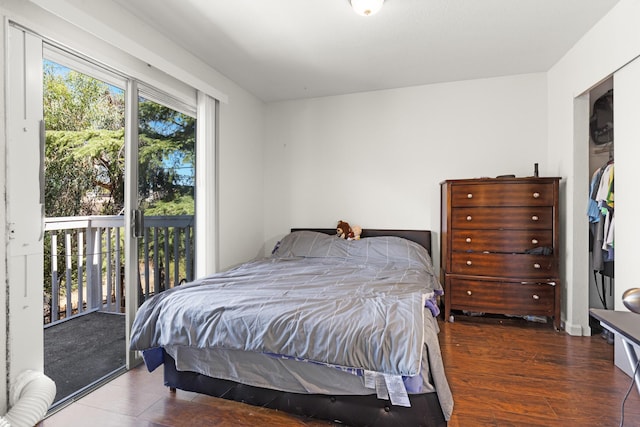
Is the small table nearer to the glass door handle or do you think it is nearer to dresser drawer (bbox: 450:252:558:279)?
dresser drawer (bbox: 450:252:558:279)

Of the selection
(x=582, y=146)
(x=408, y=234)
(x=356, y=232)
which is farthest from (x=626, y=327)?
(x=356, y=232)

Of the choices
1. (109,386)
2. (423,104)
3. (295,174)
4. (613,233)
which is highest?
(423,104)

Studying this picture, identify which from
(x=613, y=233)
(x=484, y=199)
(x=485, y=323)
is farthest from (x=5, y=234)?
(x=613, y=233)

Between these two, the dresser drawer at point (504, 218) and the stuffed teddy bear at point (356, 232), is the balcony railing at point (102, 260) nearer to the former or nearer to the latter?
the stuffed teddy bear at point (356, 232)

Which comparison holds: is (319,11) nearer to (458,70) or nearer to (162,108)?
(162,108)

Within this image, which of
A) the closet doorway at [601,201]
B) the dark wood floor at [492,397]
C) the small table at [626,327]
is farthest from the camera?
the closet doorway at [601,201]

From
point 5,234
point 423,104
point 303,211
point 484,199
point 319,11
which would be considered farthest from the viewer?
point 303,211

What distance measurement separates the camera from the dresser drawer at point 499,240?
280 centimetres

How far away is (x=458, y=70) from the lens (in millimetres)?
3096

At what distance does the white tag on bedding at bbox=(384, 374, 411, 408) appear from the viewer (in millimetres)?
1376

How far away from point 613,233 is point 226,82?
3.52 metres

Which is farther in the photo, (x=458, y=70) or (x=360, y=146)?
(x=360, y=146)

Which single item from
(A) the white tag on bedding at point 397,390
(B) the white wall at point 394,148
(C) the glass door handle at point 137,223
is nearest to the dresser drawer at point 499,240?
(B) the white wall at point 394,148

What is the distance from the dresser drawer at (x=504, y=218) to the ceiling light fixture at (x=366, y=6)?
5.99 feet
